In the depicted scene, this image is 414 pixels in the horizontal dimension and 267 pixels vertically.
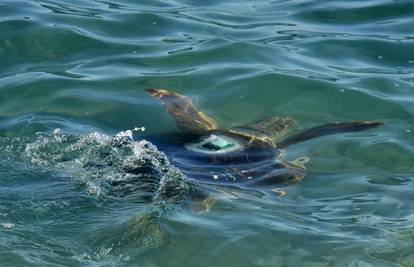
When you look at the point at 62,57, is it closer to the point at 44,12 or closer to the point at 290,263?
the point at 44,12

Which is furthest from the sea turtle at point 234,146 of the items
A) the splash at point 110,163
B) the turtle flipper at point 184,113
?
the splash at point 110,163

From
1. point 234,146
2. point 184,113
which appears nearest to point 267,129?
point 234,146

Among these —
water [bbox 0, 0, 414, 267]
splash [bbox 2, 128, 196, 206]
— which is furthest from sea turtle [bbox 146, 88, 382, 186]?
splash [bbox 2, 128, 196, 206]

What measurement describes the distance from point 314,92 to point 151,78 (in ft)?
5.12

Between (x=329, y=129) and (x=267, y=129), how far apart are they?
1.65 feet

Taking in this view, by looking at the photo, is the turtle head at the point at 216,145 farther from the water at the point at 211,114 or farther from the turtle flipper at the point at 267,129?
the water at the point at 211,114

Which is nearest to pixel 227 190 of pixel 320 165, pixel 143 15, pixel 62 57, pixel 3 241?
pixel 320 165

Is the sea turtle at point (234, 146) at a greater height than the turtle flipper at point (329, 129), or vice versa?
the turtle flipper at point (329, 129)

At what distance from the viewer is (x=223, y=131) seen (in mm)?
6977

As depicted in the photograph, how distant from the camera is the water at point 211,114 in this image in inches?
202

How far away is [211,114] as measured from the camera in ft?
24.5

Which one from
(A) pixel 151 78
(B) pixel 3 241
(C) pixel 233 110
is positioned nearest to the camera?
(B) pixel 3 241

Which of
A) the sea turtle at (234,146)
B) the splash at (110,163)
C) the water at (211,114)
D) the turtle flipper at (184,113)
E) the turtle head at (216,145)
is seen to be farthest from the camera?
the turtle flipper at (184,113)

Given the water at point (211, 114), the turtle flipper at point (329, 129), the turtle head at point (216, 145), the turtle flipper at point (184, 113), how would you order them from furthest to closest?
the turtle flipper at point (184, 113) → the turtle flipper at point (329, 129) → the turtle head at point (216, 145) → the water at point (211, 114)
